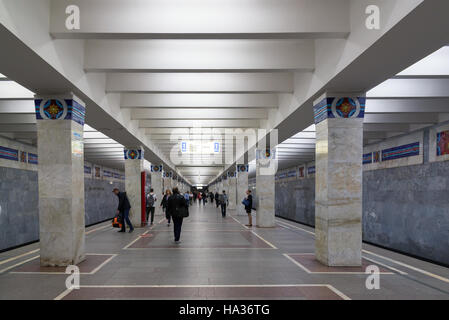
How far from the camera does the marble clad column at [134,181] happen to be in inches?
662

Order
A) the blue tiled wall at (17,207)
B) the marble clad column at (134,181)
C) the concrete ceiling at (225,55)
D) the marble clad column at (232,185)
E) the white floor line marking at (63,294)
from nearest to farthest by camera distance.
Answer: the concrete ceiling at (225,55)
the white floor line marking at (63,294)
the blue tiled wall at (17,207)
the marble clad column at (134,181)
the marble clad column at (232,185)

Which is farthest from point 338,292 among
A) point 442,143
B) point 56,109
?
point 442,143

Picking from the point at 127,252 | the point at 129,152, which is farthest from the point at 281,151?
the point at 127,252

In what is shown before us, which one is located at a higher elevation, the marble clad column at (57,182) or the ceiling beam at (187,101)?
the ceiling beam at (187,101)

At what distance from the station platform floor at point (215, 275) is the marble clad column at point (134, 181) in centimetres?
579

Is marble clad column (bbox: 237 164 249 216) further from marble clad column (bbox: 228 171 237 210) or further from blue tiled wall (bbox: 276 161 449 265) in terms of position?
blue tiled wall (bbox: 276 161 449 265)

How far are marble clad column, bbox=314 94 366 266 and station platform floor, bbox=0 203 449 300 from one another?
0.48 m

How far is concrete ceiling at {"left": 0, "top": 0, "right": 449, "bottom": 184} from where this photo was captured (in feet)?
18.1

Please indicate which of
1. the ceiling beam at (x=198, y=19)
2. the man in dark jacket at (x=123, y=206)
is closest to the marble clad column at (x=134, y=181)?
the man in dark jacket at (x=123, y=206)

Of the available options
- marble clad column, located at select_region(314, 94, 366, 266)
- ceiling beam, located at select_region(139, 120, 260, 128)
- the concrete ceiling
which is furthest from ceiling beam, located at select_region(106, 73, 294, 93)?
ceiling beam, located at select_region(139, 120, 260, 128)

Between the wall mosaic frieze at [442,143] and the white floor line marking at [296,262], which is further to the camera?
the wall mosaic frieze at [442,143]

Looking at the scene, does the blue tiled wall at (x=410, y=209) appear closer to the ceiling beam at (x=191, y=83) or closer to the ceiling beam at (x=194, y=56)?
the ceiling beam at (x=191, y=83)

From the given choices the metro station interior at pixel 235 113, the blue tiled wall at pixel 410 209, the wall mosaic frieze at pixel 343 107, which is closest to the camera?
the metro station interior at pixel 235 113
